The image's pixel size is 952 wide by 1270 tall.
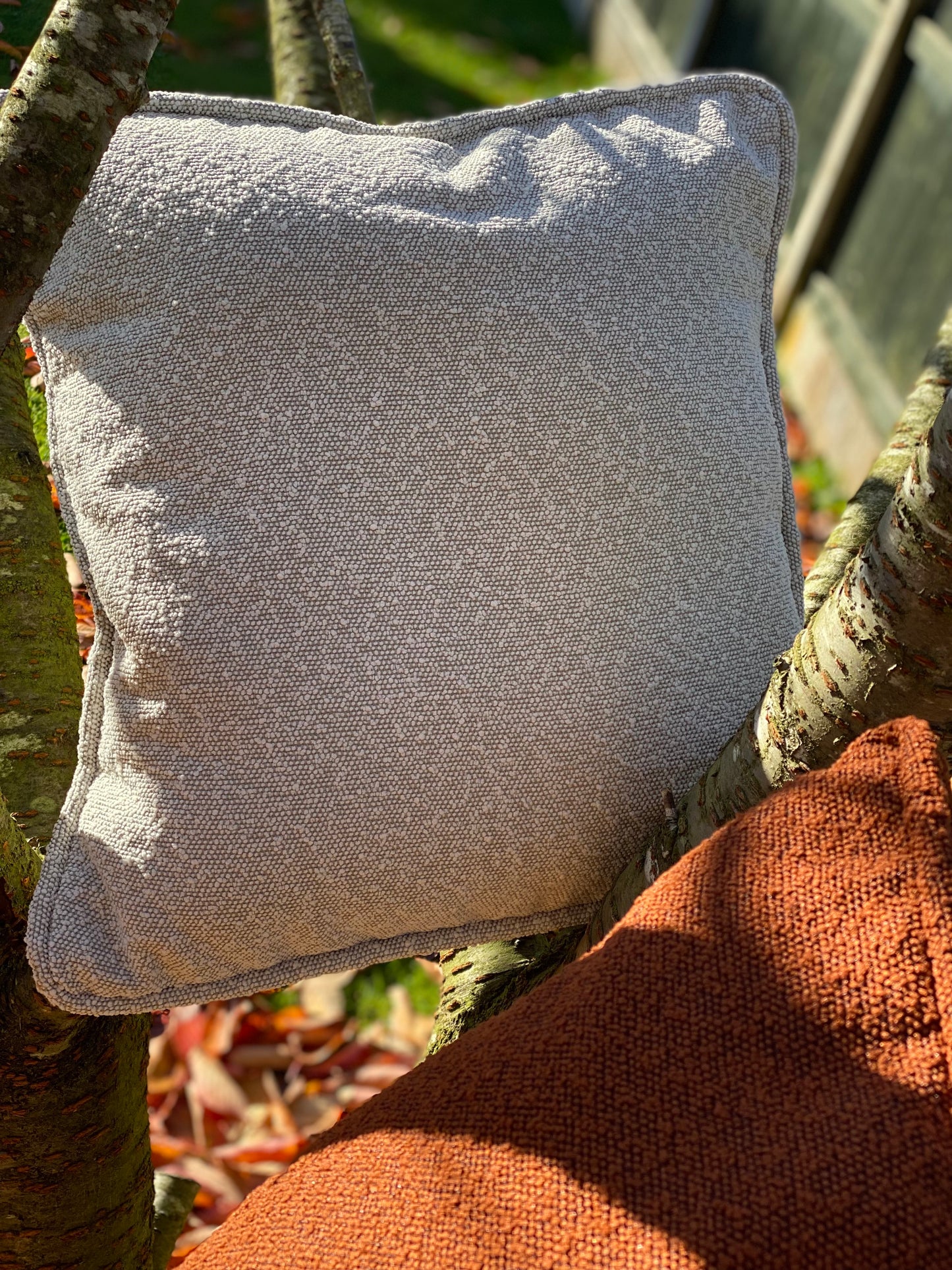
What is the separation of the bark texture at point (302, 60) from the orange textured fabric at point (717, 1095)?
113 cm

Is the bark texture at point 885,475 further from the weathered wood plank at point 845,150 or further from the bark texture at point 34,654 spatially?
the weathered wood plank at point 845,150

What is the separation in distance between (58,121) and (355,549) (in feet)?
1.02

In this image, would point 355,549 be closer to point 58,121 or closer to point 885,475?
point 58,121

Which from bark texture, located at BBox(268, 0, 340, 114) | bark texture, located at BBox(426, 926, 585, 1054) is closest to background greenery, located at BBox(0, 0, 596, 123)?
bark texture, located at BBox(268, 0, 340, 114)

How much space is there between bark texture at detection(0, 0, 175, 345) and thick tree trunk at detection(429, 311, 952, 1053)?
0.51 m

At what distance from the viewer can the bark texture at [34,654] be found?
2.91ft

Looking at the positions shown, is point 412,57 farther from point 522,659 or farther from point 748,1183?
point 748,1183

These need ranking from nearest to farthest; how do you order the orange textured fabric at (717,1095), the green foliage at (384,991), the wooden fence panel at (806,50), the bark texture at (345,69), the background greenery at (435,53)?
the orange textured fabric at (717,1095) → the bark texture at (345,69) → the green foliage at (384,991) → the wooden fence panel at (806,50) → the background greenery at (435,53)

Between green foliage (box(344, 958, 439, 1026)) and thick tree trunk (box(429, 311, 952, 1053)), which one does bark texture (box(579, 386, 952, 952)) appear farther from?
green foliage (box(344, 958, 439, 1026))

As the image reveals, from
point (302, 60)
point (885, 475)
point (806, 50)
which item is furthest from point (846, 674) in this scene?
point (806, 50)

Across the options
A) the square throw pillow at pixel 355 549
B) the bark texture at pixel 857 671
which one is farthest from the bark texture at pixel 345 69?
the bark texture at pixel 857 671

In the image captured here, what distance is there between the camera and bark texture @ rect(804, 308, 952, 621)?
3.03 ft

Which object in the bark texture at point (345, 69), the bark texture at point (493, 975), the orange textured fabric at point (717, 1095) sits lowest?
the bark texture at point (493, 975)

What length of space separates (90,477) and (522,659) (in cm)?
34
